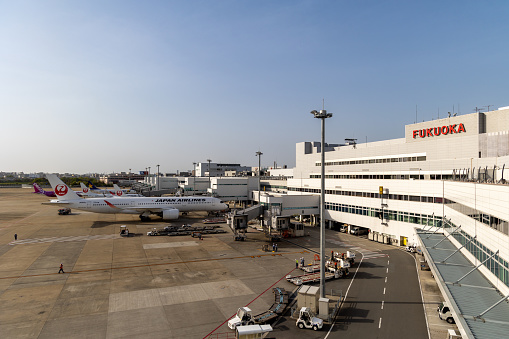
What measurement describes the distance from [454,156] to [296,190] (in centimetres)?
3727

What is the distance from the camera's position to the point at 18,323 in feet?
71.4

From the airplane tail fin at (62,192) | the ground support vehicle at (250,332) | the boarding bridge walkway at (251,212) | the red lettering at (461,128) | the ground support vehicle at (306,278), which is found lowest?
the ground support vehicle at (306,278)

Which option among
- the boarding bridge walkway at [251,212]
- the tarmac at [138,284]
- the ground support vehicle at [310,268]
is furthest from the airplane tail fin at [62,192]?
the ground support vehicle at [310,268]

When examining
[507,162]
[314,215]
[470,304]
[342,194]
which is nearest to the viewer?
[470,304]

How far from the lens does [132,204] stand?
70.3 metres

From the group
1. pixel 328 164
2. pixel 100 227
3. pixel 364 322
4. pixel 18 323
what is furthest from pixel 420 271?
pixel 100 227

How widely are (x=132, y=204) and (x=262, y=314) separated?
55886 mm

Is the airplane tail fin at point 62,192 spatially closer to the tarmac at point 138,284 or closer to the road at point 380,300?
the tarmac at point 138,284

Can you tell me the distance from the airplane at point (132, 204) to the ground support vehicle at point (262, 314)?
48.7 metres

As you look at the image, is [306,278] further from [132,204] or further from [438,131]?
[132,204]

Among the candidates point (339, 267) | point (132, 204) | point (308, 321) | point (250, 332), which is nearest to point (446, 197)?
point (339, 267)

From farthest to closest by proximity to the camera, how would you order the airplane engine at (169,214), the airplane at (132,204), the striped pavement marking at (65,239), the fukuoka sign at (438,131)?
the airplane engine at (169,214) < the airplane at (132,204) < the fukuoka sign at (438,131) < the striped pavement marking at (65,239)

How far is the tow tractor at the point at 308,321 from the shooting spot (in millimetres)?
21578

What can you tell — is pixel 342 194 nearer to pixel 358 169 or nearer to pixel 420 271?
pixel 358 169
